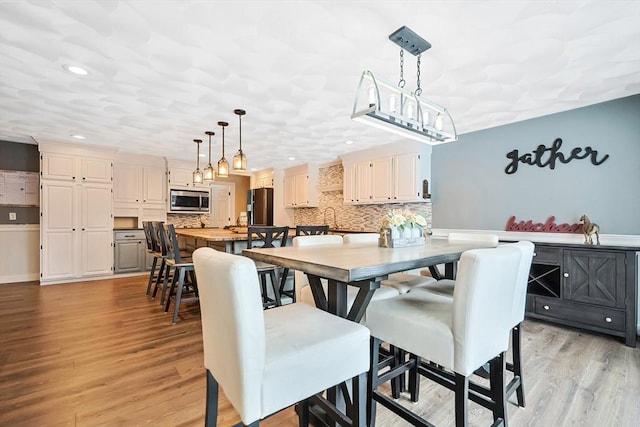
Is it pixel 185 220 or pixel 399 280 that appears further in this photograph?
pixel 185 220

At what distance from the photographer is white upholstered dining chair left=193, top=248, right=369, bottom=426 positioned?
3.17ft

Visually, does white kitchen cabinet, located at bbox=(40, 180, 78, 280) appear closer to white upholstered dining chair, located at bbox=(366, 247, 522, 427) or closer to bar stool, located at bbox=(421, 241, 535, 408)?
white upholstered dining chair, located at bbox=(366, 247, 522, 427)

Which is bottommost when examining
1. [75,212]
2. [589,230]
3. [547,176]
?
[589,230]

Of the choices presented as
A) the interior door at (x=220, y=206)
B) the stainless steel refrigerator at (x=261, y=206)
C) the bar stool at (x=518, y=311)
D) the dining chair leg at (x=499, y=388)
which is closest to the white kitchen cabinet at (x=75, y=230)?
the interior door at (x=220, y=206)

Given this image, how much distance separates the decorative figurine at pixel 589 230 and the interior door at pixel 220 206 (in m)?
7.34

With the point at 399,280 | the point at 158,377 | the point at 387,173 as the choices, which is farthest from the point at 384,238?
the point at 387,173

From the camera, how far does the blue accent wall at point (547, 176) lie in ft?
9.93

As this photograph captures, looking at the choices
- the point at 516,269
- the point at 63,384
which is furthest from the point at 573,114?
the point at 63,384

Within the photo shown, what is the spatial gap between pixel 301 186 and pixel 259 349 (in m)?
5.81

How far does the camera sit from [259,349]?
983 millimetres

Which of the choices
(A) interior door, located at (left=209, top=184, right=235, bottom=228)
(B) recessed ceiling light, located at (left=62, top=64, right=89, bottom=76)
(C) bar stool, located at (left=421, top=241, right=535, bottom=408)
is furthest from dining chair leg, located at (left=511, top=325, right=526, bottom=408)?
(A) interior door, located at (left=209, top=184, right=235, bottom=228)

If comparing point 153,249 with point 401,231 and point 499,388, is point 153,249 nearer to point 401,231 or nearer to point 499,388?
point 401,231

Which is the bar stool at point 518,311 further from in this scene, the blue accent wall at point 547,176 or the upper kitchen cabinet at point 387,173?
the upper kitchen cabinet at point 387,173

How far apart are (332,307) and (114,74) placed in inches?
107
